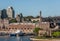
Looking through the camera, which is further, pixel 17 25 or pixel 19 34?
pixel 17 25

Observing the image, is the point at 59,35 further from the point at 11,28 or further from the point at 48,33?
the point at 11,28

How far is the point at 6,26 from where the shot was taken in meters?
147

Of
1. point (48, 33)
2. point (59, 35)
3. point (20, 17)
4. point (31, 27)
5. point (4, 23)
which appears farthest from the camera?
point (20, 17)

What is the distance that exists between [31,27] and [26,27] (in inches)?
132

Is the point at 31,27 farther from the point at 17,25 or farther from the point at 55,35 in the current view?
the point at 55,35

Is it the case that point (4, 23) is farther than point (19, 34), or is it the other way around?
point (4, 23)

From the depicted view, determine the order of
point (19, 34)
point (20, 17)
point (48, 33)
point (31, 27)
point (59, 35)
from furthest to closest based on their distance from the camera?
1. point (20, 17)
2. point (31, 27)
3. point (19, 34)
4. point (48, 33)
5. point (59, 35)

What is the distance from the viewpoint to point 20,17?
184375 millimetres

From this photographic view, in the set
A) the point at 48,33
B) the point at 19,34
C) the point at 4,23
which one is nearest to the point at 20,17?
the point at 4,23

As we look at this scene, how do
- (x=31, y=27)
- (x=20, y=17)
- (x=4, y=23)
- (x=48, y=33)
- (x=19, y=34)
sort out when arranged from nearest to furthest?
1. (x=48, y=33)
2. (x=19, y=34)
3. (x=31, y=27)
4. (x=4, y=23)
5. (x=20, y=17)

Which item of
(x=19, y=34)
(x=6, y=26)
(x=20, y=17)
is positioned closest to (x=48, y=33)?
(x=19, y=34)

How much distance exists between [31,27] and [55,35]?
211 feet

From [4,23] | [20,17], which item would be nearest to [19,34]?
[4,23]

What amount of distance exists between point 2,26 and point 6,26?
1864 mm
